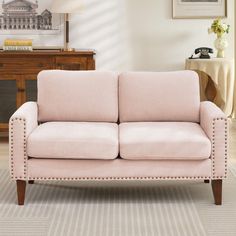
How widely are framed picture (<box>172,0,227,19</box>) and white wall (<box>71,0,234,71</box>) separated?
0.05m

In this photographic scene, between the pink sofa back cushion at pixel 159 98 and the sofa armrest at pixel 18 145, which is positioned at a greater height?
the pink sofa back cushion at pixel 159 98

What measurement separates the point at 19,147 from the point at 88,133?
0.43 m

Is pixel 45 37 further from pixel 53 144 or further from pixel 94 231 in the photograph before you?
pixel 94 231

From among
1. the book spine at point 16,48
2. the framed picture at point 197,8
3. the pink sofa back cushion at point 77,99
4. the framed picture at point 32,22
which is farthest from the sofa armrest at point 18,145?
the framed picture at point 197,8

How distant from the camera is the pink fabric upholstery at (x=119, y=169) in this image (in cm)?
369

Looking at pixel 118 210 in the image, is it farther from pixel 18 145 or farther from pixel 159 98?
pixel 159 98

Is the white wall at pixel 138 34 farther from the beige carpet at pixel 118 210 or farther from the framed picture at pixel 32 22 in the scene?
the beige carpet at pixel 118 210

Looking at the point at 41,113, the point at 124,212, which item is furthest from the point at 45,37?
the point at 124,212

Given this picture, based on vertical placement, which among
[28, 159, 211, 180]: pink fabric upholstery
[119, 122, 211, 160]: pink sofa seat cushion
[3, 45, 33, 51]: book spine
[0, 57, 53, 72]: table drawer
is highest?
[3, 45, 33, 51]: book spine

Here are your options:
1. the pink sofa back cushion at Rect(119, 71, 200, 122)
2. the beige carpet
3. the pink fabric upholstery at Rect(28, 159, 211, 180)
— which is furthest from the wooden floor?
the pink fabric upholstery at Rect(28, 159, 211, 180)

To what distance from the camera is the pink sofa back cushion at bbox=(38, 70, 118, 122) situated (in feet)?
13.9

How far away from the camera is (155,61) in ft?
21.5

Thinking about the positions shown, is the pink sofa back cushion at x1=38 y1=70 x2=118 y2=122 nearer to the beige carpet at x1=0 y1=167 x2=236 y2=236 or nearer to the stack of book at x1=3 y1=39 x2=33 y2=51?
the beige carpet at x1=0 y1=167 x2=236 y2=236

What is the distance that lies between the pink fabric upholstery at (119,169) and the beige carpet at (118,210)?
19 cm
